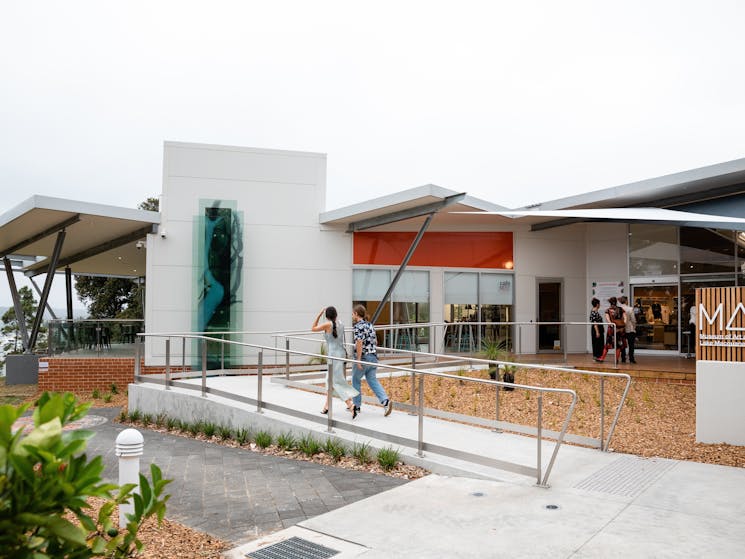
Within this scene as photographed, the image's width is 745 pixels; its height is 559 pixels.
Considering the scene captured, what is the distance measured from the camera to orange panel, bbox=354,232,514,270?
1603cm

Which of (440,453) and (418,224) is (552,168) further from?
(440,453)

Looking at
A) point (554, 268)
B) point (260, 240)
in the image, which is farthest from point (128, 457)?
point (554, 268)

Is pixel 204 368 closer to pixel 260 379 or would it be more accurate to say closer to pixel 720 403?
pixel 260 379

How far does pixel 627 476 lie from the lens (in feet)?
19.3

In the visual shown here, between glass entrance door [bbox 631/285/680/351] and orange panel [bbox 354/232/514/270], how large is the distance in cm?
367

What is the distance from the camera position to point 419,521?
15.3 ft

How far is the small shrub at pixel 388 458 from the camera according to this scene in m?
6.32

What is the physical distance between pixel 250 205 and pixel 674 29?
1122 cm

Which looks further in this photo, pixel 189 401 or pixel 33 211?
pixel 33 211

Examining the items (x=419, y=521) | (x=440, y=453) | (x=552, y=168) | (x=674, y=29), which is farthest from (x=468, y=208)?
(x=552, y=168)

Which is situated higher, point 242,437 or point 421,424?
point 421,424

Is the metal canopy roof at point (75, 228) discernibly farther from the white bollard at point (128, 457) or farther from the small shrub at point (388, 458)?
the small shrub at point (388, 458)

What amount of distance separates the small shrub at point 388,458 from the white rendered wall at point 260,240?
9231mm

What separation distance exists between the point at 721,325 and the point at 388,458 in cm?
448
